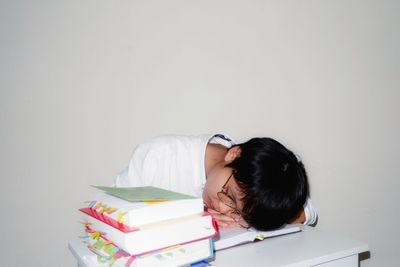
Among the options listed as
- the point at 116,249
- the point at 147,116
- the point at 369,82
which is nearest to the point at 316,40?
the point at 369,82

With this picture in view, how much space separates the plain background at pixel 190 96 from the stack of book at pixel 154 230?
46 centimetres

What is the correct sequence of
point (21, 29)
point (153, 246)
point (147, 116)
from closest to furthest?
point (153, 246) → point (21, 29) → point (147, 116)

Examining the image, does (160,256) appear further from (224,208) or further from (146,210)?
(224,208)

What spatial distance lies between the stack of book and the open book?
13 cm

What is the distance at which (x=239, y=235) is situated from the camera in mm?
777

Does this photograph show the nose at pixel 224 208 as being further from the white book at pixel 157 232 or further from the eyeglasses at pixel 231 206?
the white book at pixel 157 232

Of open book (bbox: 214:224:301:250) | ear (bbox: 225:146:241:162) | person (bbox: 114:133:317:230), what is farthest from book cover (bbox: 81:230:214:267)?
ear (bbox: 225:146:241:162)

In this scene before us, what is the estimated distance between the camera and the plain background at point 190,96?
985mm

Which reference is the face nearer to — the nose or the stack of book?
the nose

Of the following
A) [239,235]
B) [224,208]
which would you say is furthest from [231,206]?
[239,235]

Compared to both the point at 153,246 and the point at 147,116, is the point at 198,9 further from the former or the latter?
the point at 153,246

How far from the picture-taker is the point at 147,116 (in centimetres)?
111

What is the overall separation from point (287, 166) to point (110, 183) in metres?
0.55

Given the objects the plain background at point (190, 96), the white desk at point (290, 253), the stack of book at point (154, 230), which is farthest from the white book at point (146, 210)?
the plain background at point (190, 96)
